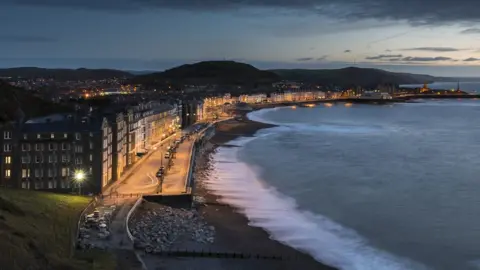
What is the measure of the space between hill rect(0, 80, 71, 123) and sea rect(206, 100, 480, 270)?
51.0 feet

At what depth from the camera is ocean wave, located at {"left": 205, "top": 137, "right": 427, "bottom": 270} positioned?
2378 cm

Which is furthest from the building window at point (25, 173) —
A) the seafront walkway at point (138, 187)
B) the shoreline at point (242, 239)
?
the shoreline at point (242, 239)

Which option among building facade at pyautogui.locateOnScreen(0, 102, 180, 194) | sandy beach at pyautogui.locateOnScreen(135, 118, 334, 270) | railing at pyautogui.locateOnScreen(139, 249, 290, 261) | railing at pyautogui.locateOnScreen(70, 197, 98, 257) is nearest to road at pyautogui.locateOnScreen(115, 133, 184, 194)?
building facade at pyautogui.locateOnScreen(0, 102, 180, 194)

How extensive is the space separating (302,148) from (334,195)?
24994 millimetres

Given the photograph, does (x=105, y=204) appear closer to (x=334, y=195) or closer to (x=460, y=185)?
(x=334, y=195)

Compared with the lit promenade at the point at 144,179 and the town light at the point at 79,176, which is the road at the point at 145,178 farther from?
the town light at the point at 79,176

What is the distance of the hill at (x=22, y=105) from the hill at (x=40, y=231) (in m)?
22.9

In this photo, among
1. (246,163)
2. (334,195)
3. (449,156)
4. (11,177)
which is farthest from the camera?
(449,156)

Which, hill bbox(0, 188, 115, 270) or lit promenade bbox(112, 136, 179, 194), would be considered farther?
lit promenade bbox(112, 136, 179, 194)

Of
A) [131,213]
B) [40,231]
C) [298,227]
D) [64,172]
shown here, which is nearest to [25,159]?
[64,172]

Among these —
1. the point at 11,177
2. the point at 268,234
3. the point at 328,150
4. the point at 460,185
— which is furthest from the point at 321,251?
the point at 328,150

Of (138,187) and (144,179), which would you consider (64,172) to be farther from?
(144,179)

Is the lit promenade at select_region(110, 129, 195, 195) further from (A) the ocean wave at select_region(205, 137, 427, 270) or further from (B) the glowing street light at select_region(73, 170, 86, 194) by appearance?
(A) the ocean wave at select_region(205, 137, 427, 270)

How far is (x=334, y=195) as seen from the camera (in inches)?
1446
